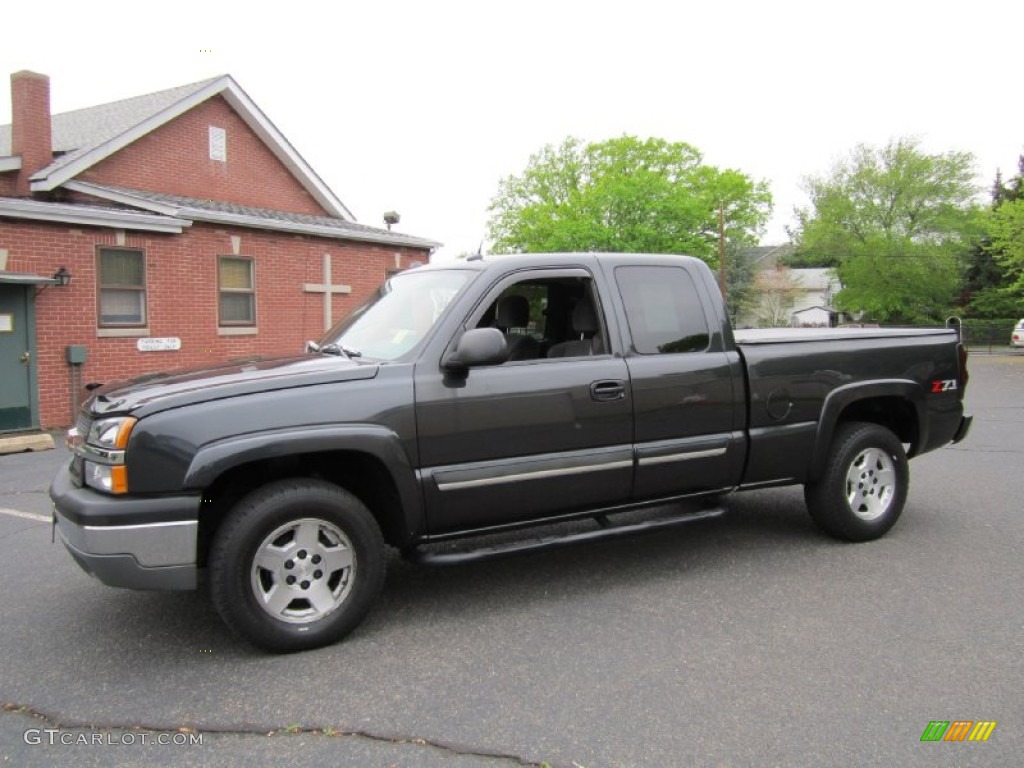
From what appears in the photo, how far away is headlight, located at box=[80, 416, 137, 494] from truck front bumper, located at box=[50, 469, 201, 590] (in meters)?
0.07

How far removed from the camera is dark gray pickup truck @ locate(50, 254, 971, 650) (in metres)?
3.44

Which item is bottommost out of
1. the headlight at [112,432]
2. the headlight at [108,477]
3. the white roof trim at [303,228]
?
the headlight at [108,477]

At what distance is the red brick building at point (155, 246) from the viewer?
12094 mm

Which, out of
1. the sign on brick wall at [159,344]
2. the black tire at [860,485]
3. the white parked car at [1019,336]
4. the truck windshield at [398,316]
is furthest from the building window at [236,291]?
the white parked car at [1019,336]

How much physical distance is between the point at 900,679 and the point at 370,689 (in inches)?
87.4

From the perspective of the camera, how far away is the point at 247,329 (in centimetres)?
1557

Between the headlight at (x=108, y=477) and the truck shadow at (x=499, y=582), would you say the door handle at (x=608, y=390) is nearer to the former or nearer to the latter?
the truck shadow at (x=499, y=582)

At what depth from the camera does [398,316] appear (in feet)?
14.6

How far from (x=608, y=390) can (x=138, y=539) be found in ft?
7.85

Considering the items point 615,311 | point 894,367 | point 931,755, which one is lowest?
point 931,755

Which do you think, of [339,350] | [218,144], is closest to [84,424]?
[339,350]

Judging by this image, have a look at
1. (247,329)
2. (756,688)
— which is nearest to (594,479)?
(756,688)

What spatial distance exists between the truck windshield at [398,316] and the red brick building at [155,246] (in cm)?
889

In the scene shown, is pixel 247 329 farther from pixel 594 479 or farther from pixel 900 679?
pixel 900 679
